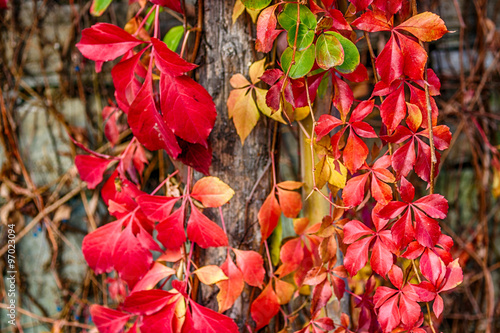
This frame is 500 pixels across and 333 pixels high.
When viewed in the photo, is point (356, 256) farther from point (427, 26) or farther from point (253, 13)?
point (253, 13)

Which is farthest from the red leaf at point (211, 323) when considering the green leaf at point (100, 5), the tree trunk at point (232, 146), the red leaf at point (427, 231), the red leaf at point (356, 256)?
the green leaf at point (100, 5)

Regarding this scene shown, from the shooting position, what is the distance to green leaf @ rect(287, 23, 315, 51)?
17.2 inches

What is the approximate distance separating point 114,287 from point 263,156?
30.0 inches

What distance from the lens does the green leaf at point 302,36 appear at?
1.44 feet

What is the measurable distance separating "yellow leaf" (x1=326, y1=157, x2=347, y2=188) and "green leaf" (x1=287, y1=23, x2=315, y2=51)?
0.56 ft

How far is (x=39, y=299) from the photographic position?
4.19ft

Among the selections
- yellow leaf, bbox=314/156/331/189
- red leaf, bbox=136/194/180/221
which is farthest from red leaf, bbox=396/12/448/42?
red leaf, bbox=136/194/180/221

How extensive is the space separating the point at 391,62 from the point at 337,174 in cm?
17

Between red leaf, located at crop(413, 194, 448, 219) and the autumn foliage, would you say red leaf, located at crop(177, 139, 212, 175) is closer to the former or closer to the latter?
the autumn foliage

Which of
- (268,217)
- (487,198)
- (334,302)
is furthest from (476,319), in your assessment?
(268,217)

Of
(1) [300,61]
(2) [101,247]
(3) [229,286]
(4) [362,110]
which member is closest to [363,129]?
(4) [362,110]

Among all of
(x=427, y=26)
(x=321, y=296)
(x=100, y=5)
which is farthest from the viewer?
(x=100, y=5)

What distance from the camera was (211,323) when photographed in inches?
20.6

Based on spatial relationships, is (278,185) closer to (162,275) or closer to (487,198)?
(162,275)
